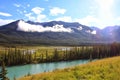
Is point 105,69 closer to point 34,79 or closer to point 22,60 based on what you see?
point 34,79

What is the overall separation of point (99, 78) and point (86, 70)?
8.11ft

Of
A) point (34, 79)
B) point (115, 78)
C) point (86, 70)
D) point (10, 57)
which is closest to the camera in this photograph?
point (115, 78)

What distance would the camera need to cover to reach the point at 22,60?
189 m

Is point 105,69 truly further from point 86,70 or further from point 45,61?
point 45,61

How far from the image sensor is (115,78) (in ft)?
51.3

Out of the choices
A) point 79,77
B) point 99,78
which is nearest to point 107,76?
point 99,78

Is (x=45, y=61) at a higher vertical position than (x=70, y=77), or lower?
lower

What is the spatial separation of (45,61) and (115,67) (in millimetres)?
178818

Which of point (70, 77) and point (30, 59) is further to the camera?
point (30, 59)

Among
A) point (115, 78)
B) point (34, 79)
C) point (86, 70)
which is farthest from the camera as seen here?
point (86, 70)

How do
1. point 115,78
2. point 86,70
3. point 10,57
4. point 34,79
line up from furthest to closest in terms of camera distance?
point 10,57 < point 86,70 < point 34,79 < point 115,78

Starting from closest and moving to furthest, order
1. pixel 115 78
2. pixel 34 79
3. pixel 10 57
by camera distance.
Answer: pixel 115 78
pixel 34 79
pixel 10 57

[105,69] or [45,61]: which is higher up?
[105,69]

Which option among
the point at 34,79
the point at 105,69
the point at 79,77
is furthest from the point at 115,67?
the point at 34,79
